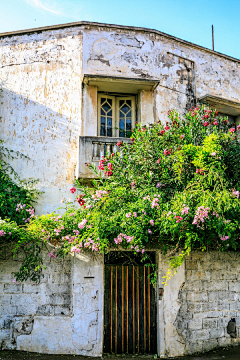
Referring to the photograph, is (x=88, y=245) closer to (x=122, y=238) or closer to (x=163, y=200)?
(x=122, y=238)

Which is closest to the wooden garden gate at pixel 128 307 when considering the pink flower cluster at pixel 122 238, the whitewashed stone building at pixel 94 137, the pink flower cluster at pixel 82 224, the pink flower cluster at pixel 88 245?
the whitewashed stone building at pixel 94 137

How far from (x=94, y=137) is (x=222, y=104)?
4.08 meters

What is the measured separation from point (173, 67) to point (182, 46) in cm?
78

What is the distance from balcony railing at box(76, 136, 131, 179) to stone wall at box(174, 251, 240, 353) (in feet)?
9.65

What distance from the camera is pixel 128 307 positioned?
7418mm

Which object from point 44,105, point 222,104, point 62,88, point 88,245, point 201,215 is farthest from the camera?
point 222,104

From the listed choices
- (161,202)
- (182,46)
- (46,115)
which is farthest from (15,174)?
(182,46)

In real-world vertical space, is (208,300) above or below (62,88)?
→ below

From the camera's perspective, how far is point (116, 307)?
24.3 feet

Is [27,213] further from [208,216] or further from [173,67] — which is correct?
[173,67]

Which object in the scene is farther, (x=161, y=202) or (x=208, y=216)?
(x=161, y=202)

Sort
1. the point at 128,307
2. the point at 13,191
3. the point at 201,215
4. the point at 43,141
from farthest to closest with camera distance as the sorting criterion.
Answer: the point at 43,141 < the point at 13,191 < the point at 128,307 < the point at 201,215

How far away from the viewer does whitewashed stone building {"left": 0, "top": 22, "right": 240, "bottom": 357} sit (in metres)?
7.07

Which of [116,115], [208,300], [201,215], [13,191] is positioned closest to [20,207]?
[13,191]
